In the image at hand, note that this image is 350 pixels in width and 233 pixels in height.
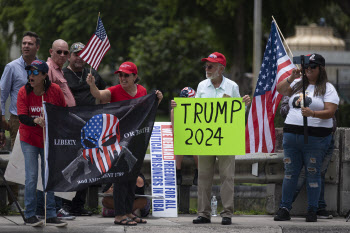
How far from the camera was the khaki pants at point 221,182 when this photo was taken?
9.18 metres

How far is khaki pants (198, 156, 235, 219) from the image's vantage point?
9.18 metres

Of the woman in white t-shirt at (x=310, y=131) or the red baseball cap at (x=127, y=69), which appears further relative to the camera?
the woman in white t-shirt at (x=310, y=131)

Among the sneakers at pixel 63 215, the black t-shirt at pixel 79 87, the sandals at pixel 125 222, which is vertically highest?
the black t-shirt at pixel 79 87

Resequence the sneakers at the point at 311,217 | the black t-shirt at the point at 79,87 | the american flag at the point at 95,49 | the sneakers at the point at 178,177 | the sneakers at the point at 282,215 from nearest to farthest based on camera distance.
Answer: the american flag at the point at 95,49
the sneakers at the point at 311,217
the sneakers at the point at 282,215
the black t-shirt at the point at 79,87
the sneakers at the point at 178,177

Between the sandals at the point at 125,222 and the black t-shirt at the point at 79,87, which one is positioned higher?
the black t-shirt at the point at 79,87

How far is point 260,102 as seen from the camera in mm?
10398

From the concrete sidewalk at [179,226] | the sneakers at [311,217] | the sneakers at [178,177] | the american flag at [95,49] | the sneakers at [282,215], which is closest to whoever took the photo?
the concrete sidewalk at [179,226]

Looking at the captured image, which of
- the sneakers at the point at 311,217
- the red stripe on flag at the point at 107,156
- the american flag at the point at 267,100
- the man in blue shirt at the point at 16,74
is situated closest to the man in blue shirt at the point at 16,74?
the man in blue shirt at the point at 16,74

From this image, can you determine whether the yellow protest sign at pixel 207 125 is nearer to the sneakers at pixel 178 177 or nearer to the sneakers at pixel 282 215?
the sneakers at pixel 178 177

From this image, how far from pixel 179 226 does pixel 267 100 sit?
241cm

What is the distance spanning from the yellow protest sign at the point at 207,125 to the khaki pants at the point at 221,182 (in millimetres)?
150

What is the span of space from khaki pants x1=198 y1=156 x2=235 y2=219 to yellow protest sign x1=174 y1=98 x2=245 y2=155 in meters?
0.15

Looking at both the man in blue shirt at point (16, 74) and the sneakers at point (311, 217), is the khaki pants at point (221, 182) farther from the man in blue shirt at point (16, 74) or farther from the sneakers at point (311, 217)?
the man in blue shirt at point (16, 74)

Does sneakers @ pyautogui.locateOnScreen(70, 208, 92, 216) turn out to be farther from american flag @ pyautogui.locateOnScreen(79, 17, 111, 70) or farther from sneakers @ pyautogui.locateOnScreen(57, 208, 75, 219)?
american flag @ pyautogui.locateOnScreen(79, 17, 111, 70)
